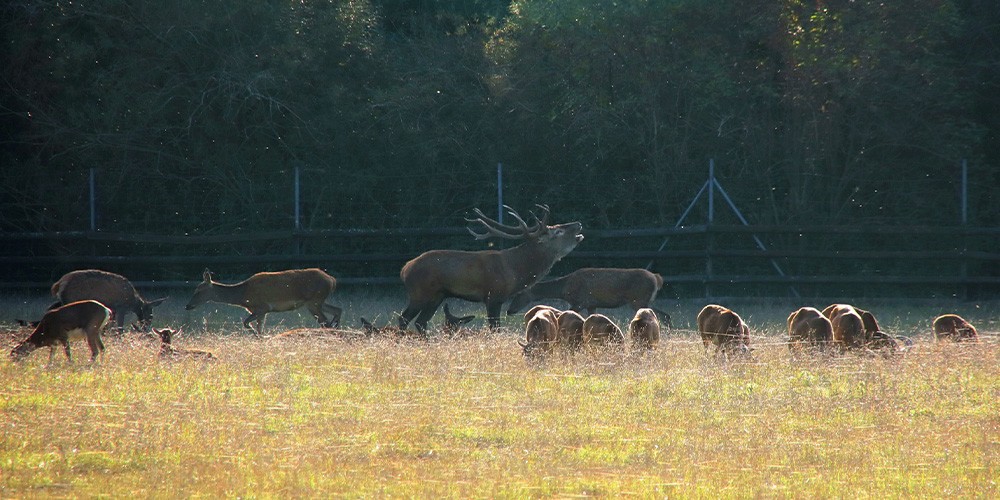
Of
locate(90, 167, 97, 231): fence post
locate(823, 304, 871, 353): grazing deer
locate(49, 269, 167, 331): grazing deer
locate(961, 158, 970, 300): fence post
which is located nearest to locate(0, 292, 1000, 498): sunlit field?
locate(823, 304, 871, 353): grazing deer

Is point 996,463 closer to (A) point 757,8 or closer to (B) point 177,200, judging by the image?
(A) point 757,8

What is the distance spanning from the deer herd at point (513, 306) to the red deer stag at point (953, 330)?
0.01 metres

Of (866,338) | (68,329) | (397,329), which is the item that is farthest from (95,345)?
(866,338)

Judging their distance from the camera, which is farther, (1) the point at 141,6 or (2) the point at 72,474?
(1) the point at 141,6

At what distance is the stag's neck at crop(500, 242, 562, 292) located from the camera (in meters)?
14.0

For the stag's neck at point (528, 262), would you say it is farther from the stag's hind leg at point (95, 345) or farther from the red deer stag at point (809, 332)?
the stag's hind leg at point (95, 345)

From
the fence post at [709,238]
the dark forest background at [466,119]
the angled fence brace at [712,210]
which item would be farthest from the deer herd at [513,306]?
the dark forest background at [466,119]

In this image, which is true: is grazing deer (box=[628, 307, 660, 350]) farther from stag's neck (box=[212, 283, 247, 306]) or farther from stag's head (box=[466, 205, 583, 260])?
stag's neck (box=[212, 283, 247, 306])

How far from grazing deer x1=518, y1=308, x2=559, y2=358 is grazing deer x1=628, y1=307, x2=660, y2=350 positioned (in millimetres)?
673

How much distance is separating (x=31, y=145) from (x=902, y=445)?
16635mm

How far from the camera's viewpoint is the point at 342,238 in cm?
1858

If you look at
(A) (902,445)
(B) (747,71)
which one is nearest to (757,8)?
(B) (747,71)

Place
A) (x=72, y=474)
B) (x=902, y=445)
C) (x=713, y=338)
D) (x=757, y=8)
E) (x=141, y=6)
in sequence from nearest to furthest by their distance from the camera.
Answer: (x=72, y=474)
(x=902, y=445)
(x=713, y=338)
(x=757, y=8)
(x=141, y=6)

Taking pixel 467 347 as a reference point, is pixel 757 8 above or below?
above
